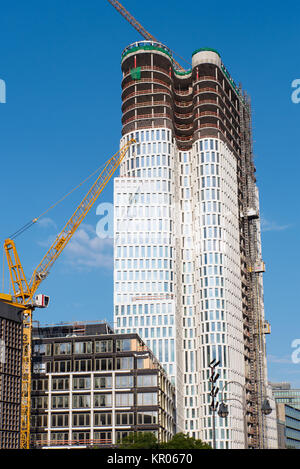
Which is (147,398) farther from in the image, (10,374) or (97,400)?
(10,374)

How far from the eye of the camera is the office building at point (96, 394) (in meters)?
168

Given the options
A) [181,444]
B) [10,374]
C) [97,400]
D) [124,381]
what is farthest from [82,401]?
[181,444]

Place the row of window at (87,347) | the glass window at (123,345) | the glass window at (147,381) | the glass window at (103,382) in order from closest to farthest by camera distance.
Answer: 1. the glass window at (147,381)
2. the glass window at (103,382)
3. the glass window at (123,345)
4. the row of window at (87,347)

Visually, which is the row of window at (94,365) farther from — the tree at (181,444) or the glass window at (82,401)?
the tree at (181,444)

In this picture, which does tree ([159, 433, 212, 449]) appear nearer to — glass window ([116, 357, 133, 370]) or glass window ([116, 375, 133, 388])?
glass window ([116, 375, 133, 388])

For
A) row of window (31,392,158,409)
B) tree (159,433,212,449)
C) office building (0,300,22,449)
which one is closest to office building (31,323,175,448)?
row of window (31,392,158,409)

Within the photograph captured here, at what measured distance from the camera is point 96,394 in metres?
173

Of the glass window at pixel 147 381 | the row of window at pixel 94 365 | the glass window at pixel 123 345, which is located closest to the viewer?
the glass window at pixel 147 381

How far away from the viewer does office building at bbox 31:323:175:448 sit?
168 metres

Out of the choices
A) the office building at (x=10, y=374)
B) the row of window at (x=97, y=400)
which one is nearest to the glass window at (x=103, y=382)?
the row of window at (x=97, y=400)
